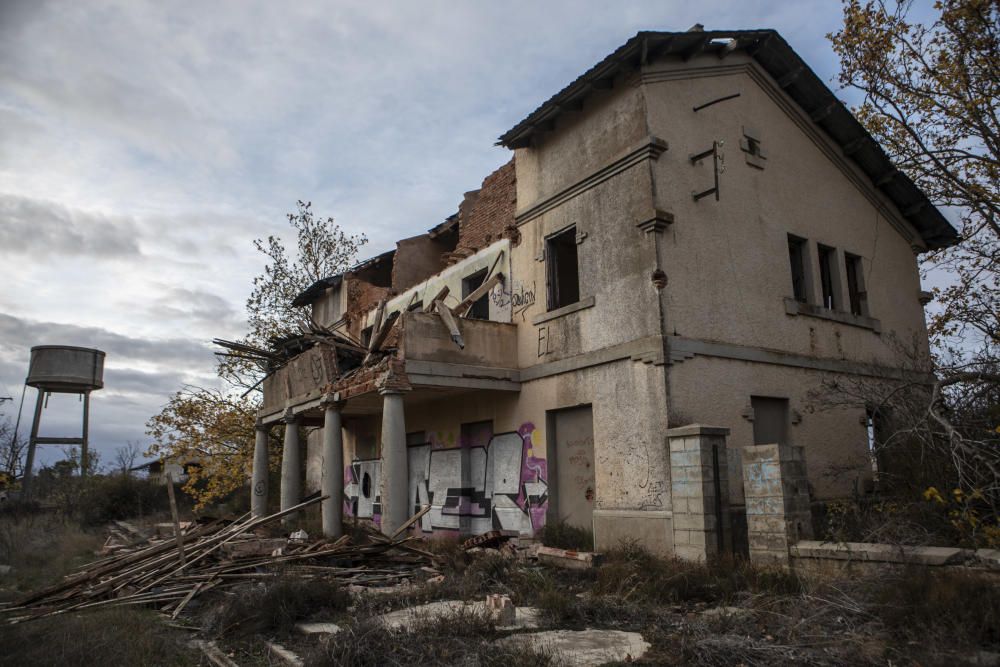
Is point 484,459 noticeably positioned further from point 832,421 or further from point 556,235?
point 832,421

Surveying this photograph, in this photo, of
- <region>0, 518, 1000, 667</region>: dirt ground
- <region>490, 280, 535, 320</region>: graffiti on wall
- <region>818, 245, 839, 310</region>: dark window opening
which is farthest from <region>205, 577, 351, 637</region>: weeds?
<region>818, 245, 839, 310</region>: dark window opening

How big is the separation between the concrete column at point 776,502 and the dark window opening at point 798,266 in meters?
5.70

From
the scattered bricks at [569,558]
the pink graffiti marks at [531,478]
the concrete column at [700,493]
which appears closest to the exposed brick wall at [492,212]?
the pink graffiti marks at [531,478]

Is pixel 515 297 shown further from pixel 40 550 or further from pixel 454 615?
pixel 40 550

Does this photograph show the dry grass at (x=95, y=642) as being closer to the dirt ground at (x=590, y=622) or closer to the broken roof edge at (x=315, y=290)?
the dirt ground at (x=590, y=622)

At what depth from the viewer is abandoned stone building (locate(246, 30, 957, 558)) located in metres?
11.0

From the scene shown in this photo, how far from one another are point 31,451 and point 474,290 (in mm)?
23104

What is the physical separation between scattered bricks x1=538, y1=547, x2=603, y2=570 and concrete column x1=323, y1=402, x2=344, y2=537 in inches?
241

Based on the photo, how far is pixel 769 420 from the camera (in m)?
12.3

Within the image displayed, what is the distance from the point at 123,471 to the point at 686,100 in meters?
28.0

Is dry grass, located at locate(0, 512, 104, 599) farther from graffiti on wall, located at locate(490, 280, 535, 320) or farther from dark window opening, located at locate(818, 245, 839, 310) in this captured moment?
dark window opening, located at locate(818, 245, 839, 310)

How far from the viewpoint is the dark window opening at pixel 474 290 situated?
16.2m

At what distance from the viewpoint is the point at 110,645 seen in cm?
644

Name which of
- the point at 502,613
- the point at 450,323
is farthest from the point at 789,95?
the point at 502,613
